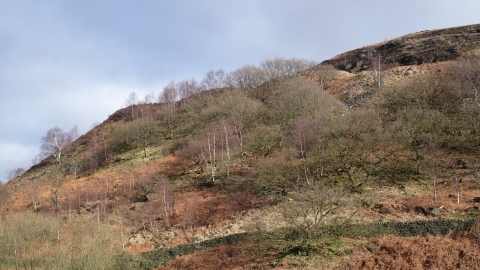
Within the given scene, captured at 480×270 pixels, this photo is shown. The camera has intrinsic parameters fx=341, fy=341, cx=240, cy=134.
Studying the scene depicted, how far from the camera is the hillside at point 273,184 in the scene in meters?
20.4

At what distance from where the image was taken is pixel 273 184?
30.8 meters

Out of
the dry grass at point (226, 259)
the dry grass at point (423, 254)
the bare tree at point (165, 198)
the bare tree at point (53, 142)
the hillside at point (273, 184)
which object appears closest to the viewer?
the dry grass at point (423, 254)

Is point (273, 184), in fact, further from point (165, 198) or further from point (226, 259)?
point (165, 198)

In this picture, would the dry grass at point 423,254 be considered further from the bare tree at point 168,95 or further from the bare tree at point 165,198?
the bare tree at point 168,95

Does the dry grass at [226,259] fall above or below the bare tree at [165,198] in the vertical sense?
below

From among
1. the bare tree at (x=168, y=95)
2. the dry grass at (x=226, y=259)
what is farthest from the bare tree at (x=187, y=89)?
the dry grass at (x=226, y=259)

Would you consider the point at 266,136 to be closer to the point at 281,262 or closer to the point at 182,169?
the point at 182,169

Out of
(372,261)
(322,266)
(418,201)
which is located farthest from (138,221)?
(418,201)

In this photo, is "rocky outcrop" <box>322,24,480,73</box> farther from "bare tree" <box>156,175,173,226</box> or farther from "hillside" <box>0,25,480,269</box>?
"bare tree" <box>156,175,173,226</box>

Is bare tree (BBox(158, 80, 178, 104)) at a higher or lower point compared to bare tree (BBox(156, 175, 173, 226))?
higher

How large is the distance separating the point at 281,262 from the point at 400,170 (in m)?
17.8

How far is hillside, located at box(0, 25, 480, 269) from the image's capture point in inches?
802

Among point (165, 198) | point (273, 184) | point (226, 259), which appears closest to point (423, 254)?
point (226, 259)

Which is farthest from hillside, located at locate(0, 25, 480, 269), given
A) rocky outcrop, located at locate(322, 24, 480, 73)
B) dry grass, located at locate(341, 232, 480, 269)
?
rocky outcrop, located at locate(322, 24, 480, 73)
